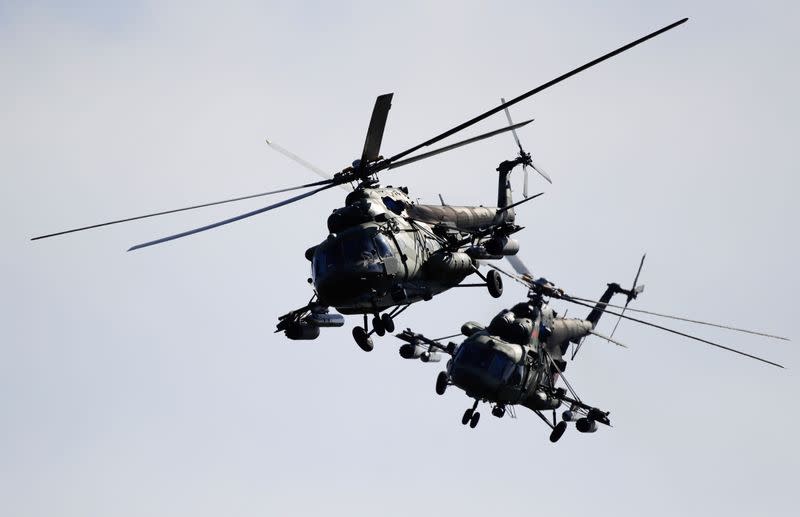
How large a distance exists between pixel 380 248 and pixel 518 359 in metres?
13.8

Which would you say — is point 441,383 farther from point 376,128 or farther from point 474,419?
point 376,128

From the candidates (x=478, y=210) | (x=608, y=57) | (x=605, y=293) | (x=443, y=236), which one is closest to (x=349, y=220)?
(x=443, y=236)

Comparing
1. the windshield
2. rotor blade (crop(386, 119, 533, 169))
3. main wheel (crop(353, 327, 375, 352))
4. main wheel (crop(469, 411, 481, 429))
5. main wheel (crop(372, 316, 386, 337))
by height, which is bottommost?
main wheel (crop(353, 327, 375, 352))

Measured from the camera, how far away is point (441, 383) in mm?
49188

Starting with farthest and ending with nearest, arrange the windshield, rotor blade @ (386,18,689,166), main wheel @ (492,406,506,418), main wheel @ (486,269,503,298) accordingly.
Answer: main wheel @ (492,406,506,418), the windshield, main wheel @ (486,269,503,298), rotor blade @ (386,18,689,166)

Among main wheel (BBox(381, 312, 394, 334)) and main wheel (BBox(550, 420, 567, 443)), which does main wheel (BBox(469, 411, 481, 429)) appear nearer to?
main wheel (BBox(550, 420, 567, 443))

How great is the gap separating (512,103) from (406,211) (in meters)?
10.1

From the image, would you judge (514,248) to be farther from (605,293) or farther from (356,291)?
(605,293)

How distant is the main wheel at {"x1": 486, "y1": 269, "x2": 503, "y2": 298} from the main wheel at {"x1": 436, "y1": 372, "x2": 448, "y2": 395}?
9.19 m

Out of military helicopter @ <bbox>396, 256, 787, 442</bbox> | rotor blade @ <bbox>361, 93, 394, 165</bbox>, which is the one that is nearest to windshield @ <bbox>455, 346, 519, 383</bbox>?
military helicopter @ <bbox>396, 256, 787, 442</bbox>

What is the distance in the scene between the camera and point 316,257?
37250 millimetres

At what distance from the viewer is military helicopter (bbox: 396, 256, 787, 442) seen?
157ft

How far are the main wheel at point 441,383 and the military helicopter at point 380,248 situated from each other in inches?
345

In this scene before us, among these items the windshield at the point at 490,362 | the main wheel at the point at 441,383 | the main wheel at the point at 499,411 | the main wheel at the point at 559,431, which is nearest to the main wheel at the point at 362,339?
the windshield at the point at 490,362
